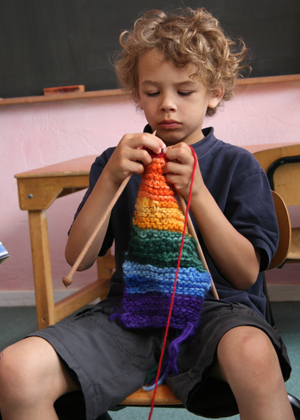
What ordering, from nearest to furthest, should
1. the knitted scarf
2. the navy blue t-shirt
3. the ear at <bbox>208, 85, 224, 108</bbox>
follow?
the knitted scarf → the navy blue t-shirt → the ear at <bbox>208, 85, 224, 108</bbox>

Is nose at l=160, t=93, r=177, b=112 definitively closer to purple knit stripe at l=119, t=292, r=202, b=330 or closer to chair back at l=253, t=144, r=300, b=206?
purple knit stripe at l=119, t=292, r=202, b=330

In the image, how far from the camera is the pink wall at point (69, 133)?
1750 mm

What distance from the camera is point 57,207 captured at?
1972mm

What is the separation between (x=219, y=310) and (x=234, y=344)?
4.9 inches

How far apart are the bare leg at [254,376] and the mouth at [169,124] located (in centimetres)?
42

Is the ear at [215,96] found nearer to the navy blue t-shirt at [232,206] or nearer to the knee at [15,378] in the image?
the navy blue t-shirt at [232,206]

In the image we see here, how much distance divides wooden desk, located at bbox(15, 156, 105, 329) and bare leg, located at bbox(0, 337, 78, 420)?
78cm

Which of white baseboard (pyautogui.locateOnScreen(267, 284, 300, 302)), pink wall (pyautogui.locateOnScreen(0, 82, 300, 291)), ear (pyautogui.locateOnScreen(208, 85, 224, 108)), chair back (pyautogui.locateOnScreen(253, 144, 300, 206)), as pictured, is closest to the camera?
Result: ear (pyautogui.locateOnScreen(208, 85, 224, 108))

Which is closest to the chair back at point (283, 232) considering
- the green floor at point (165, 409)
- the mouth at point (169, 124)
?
the mouth at point (169, 124)

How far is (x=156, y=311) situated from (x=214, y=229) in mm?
169

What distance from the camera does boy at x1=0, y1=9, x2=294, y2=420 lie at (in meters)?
0.57

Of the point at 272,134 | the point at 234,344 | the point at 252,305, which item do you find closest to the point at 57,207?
the point at 272,134

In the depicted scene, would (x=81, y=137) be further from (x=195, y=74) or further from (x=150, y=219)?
(x=150, y=219)

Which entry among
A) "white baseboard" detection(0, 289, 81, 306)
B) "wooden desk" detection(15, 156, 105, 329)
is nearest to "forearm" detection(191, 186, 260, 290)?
"wooden desk" detection(15, 156, 105, 329)
